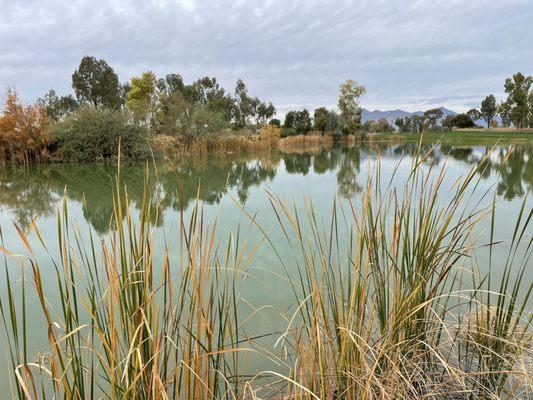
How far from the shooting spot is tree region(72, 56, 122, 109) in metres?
28.7

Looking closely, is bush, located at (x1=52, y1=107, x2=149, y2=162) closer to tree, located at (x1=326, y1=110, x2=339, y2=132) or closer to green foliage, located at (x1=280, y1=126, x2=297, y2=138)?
green foliage, located at (x1=280, y1=126, x2=297, y2=138)

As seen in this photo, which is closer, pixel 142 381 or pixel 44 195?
pixel 142 381

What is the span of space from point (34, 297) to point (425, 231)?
9.70 feet

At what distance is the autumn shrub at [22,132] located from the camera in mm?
14320

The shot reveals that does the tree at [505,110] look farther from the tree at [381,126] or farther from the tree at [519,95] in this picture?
the tree at [381,126]

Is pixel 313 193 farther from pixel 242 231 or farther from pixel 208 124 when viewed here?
pixel 208 124

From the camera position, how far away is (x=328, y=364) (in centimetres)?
121

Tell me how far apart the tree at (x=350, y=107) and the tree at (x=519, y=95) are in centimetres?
1327

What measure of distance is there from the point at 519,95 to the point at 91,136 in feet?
115

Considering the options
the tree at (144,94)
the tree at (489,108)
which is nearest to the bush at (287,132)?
the tree at (144,94)

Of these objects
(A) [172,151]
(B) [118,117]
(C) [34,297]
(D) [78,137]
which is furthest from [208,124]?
(C) [34,297]

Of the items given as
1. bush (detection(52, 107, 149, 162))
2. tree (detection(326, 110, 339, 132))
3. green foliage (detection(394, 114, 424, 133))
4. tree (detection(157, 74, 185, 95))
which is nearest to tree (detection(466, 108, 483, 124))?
green foliage (detection(394, 114, 424, 133))

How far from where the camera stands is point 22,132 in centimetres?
1446

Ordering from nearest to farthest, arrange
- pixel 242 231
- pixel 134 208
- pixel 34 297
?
pixel 34 297
pixel 242 231
pixel 134 208
